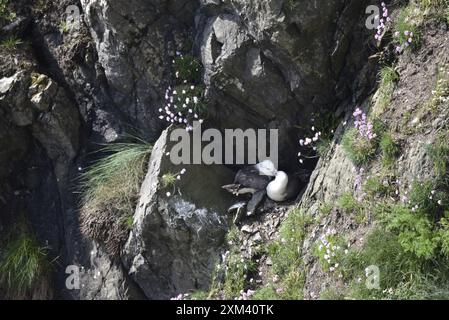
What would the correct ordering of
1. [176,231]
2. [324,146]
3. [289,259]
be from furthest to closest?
[176,231] < [324,146] < [289,259]

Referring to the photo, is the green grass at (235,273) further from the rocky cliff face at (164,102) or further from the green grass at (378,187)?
the green grass at (378,187)

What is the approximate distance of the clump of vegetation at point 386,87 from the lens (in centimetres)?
523

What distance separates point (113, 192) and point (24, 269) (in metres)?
1.31

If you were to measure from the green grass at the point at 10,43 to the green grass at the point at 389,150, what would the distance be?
4.33m

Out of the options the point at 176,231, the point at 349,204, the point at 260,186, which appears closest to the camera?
the point at 349,204

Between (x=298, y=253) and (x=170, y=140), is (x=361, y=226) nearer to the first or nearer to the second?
(x=298, y=253)

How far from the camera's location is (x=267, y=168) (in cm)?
613

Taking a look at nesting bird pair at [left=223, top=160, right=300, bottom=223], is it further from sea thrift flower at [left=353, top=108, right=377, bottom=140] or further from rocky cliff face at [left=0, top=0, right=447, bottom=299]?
sea thrift flower at [left=353, top=108, right=377, bottom=140]

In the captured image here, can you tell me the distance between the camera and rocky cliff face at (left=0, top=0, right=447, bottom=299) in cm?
541

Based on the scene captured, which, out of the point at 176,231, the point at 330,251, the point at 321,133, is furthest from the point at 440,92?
the point at 176,231

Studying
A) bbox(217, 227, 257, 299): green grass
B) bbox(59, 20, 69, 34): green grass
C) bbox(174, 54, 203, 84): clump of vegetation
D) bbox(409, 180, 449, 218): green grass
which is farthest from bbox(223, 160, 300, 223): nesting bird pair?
bbox(59, 20, 69, 34): green grass

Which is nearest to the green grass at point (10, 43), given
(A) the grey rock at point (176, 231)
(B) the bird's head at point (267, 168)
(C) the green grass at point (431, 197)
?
(A) the grey rock at point (176, 231)

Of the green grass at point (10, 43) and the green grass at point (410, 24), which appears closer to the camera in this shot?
the green grass at point (410, 24)

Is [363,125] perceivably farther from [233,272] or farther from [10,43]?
[10,43]
